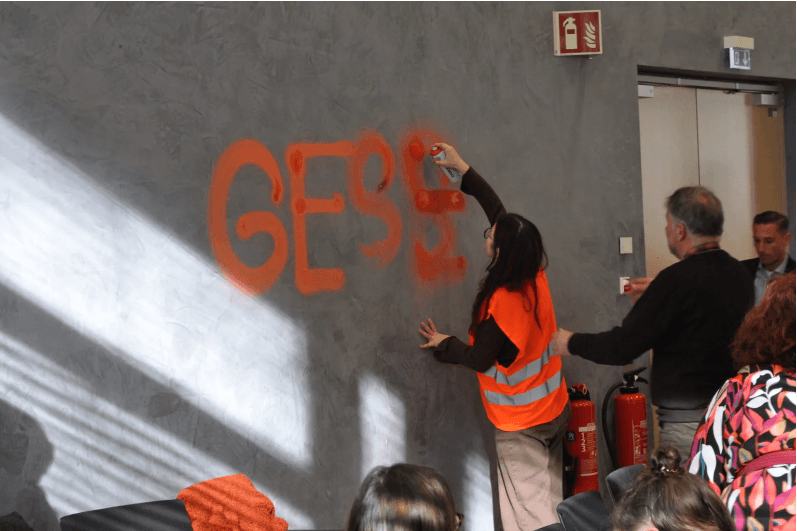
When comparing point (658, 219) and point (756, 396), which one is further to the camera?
point (658, 219)

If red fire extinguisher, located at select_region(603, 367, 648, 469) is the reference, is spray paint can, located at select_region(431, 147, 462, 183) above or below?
above

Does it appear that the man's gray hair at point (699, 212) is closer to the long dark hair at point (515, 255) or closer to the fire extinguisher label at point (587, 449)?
the long dark hair at point (515, 255)

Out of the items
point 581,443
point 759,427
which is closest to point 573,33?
point 581,443

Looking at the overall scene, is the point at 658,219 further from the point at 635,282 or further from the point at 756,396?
the point at 756,396

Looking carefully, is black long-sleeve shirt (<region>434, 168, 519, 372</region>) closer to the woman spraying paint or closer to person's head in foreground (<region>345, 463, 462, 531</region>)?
the woman spraying paint

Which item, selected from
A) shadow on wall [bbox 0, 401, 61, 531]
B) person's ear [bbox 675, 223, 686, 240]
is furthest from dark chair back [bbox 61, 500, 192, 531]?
person's ear [bbox 675, 223, 686, 240]

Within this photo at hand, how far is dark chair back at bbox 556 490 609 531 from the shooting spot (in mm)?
2338

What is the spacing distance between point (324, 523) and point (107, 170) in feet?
5.76

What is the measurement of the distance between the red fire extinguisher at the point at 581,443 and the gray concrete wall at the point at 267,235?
1.09 feet

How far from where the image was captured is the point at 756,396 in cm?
220

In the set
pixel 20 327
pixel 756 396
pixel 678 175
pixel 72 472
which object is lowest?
pixel 72 472

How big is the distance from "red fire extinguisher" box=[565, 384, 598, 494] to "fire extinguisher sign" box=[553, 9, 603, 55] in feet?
5.98

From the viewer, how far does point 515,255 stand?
341 centimetres

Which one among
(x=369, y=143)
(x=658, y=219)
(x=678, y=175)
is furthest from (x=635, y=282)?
(x=369, y=143)
